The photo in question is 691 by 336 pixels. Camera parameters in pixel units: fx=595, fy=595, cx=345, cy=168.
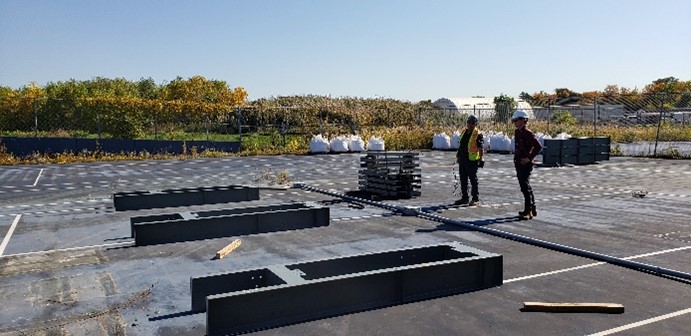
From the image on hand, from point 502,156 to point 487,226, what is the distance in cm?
1776

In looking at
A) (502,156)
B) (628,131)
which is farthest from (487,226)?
(628,131)

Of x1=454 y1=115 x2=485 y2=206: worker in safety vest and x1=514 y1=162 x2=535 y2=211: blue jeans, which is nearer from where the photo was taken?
x1=514 y1=162 x2=535 y2=211: blue jeans

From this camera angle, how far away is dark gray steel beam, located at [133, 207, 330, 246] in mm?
9109

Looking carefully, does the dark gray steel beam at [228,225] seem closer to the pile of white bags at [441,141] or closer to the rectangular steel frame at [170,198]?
the rectangular steel frame at [170,198]

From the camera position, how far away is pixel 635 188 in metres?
15.4

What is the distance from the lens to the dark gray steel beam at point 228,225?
9.11 m

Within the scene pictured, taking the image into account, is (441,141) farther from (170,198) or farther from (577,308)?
(577,308)

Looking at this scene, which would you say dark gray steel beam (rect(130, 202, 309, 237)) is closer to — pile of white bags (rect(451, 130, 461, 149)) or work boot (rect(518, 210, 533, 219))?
work boot (rect(518, 210, 533, 219))

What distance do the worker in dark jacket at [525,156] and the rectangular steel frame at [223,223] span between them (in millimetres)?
3684

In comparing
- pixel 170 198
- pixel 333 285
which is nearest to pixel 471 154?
pixel 170 198

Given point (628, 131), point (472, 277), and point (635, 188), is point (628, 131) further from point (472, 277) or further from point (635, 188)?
point (472, 277)

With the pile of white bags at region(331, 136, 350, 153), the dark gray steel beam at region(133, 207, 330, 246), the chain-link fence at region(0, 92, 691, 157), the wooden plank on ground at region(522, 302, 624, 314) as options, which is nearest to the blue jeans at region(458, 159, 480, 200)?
the dark gray steel beam at region(133, 207, 330, 246)

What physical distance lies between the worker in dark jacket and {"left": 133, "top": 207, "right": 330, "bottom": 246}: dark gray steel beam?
145 inches

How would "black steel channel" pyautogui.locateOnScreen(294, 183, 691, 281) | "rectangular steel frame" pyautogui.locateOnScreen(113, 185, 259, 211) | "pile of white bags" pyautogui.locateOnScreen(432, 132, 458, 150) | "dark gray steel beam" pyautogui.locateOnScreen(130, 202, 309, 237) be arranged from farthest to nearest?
"pile of white bags" pyautogui.locateOnScreen(432, 132, 458, 150)
"rectangular steel frame" pyautogui.locateOnScreen(113, 185, 259, 211)
"dark gray steel beam" pyautogui.locateOnScreen(130, 202, 309, 237)
"black steel channel" pyautogui.locateOnScreen(294, 183, 691, 281)
